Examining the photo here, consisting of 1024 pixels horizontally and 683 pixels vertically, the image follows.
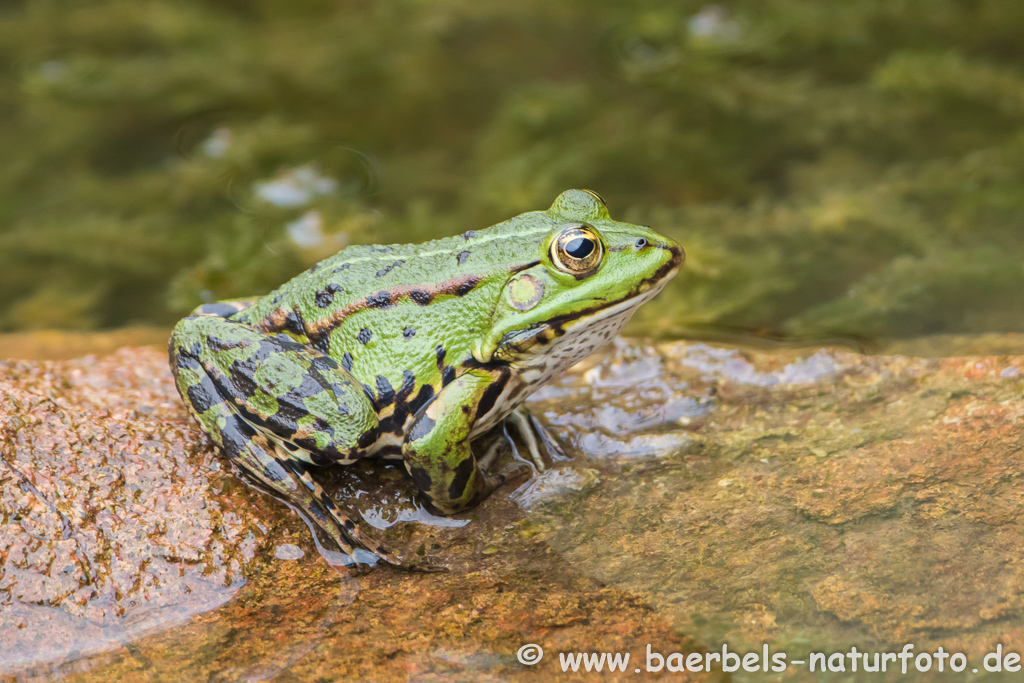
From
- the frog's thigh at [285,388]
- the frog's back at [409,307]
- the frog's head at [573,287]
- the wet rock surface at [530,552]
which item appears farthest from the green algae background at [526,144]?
the frog's thigh at [285,388]

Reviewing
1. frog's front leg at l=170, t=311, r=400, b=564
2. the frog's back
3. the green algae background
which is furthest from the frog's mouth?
the green algae background

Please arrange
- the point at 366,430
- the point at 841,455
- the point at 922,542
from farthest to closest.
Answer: the point at 841,455 < the point at 366,430 < the point at 922,542

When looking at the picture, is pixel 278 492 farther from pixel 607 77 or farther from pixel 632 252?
pixel 607 77

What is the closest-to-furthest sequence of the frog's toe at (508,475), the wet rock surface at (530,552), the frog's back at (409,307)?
the wet rock surface at (530,552), the frog's back at (409,307), the frog's toe at (508,475)

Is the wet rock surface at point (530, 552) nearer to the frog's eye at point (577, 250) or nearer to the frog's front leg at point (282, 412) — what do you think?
the frog's front leg at point (282, 412)

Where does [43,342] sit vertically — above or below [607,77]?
below

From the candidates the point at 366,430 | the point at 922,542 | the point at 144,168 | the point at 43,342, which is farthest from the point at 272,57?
the point at 922,542

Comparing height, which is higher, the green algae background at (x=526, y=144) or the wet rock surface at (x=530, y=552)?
the green algae background at (x=526, y=144)
